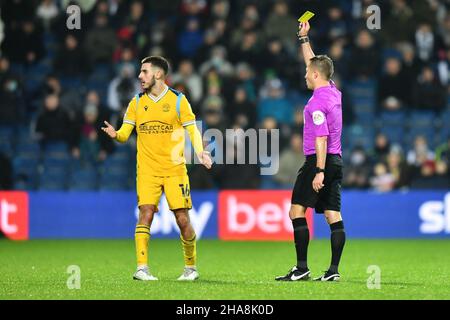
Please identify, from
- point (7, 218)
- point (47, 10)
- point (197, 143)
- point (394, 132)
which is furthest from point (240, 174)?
point (197, 143)

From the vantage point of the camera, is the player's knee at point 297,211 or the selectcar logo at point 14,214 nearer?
the player's knee at point 297,211

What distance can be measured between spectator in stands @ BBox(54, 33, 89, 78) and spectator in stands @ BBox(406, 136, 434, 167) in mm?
6325

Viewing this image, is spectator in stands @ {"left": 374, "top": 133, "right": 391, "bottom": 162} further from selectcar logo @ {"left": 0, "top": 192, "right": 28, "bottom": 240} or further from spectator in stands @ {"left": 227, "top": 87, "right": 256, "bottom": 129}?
selectcar logo @ {"left": 0, "top": 192, "right": 28, "bottom": 240}

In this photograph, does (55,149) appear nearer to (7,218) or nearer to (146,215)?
(7,218)

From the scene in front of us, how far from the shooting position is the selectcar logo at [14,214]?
58.1 feet

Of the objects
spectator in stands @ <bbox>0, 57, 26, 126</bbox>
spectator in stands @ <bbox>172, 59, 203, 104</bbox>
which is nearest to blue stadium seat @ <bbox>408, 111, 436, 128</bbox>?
spectator in stands @ <bbox>172, 59, 203, 104</bbox>

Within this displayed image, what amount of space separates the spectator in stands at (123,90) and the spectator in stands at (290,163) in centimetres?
290

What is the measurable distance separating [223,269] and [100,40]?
9.31m

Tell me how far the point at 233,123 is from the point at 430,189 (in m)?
3.59

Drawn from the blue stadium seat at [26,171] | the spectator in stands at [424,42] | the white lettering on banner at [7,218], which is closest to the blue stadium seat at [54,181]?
the blue stadium seat at [26,171]

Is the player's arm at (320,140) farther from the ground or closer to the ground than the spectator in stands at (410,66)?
closer to the ground

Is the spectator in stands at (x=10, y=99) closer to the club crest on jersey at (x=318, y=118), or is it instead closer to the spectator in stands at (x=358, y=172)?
the spectator in stands at (x=358, y=172)

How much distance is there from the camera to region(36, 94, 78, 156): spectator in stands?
1922 centimetres

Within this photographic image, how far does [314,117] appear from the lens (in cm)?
1031
